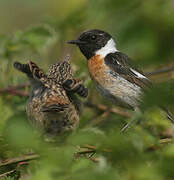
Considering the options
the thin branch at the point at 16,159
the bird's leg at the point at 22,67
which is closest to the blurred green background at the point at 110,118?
the thin branch at the point at 16,159

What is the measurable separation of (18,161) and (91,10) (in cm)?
197

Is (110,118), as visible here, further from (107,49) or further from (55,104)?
(55,104)

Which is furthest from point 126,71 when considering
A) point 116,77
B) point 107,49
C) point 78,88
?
point 78,88

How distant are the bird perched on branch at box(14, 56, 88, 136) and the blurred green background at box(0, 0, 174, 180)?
27 cm

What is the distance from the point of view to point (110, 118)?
4.71 meters

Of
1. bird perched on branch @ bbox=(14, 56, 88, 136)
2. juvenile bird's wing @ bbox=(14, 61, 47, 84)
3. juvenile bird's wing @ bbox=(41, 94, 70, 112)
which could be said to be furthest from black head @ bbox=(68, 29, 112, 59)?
juvenile bird's wing @ bbox=(14, 61, 47, 84)

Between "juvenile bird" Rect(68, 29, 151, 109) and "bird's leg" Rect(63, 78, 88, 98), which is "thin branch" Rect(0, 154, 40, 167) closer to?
"bird's leg" Rect(63, 78, 88, 98)

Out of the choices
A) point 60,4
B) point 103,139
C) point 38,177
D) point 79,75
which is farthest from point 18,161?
point 60,4

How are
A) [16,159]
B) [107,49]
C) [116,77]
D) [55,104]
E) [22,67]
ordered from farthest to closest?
[107,49]
[116,77]
[55,104]
[22,67]
[16,159]

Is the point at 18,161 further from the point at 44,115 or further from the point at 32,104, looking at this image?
the point at 32,104

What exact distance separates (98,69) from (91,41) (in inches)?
19.1

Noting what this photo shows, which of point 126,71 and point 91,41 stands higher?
point 91,41

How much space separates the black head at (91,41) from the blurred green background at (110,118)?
20 centimetres

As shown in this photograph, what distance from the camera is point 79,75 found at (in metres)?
4.18
